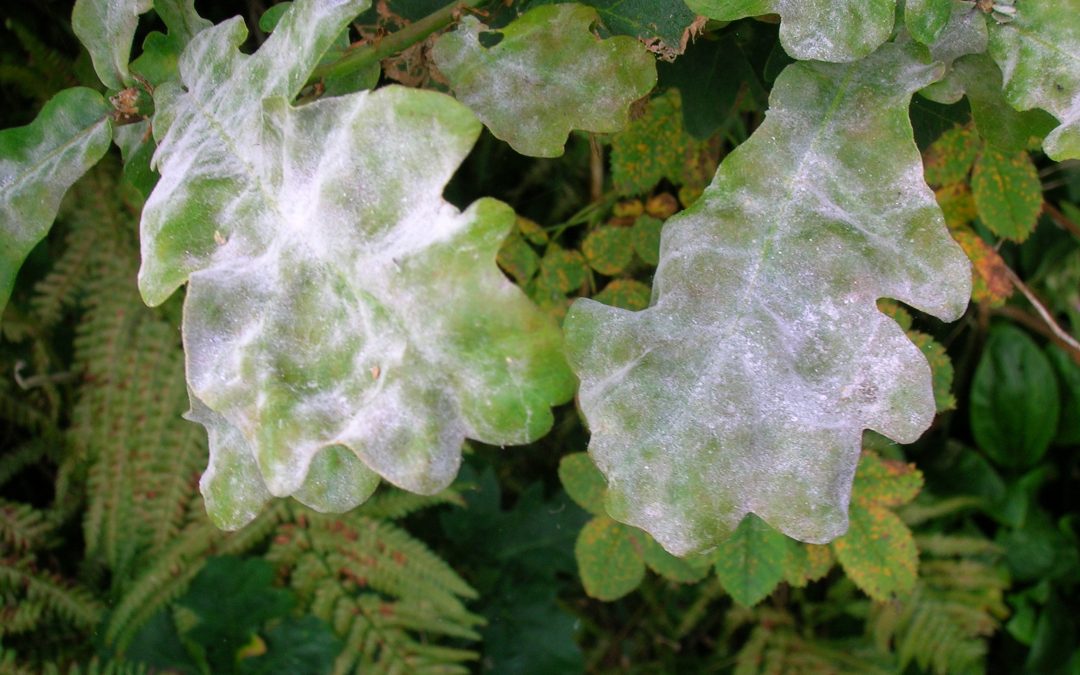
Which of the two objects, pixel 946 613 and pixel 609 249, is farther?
pixel 946 613

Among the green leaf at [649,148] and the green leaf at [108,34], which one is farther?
the green leaf at [649,148]

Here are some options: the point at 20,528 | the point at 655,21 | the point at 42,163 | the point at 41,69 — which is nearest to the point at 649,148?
the point at 655,21

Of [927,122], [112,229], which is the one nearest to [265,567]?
[112,229]

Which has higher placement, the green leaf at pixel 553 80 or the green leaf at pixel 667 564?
the green leaf at pixel 553 80

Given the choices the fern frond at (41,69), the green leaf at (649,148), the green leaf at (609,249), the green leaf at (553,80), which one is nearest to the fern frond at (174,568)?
the fern frond at (41,69)

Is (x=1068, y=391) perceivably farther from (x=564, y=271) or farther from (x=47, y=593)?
(x=47, y=593)

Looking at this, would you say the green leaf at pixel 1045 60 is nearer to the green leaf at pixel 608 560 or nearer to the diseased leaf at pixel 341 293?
the diseased leaf at pixel 341 293

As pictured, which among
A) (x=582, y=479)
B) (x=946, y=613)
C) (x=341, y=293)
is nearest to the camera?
(x=341, y=293)
